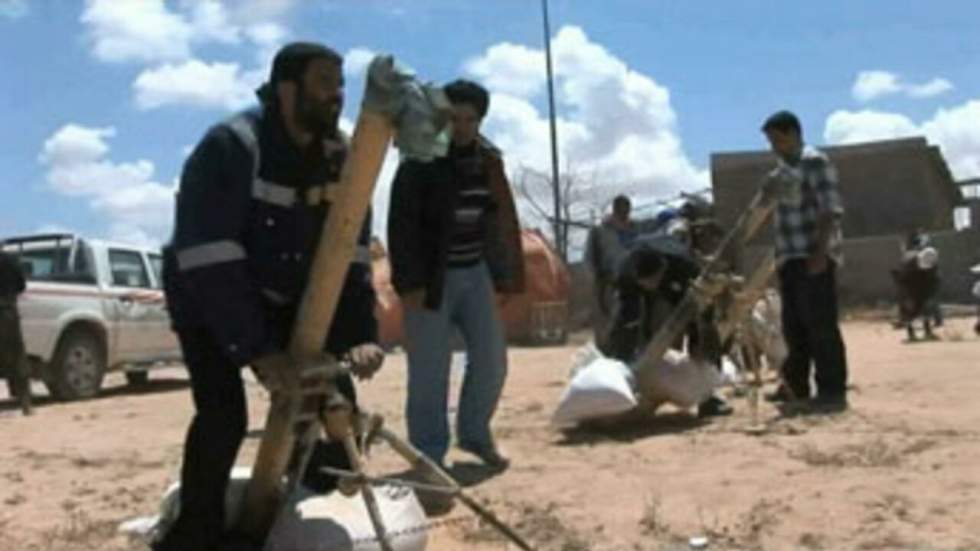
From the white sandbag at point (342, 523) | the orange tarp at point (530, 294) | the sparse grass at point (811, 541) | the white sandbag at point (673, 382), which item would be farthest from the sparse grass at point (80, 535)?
the orange tarp at point (530, 294)

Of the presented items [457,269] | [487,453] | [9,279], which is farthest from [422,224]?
[9,279]

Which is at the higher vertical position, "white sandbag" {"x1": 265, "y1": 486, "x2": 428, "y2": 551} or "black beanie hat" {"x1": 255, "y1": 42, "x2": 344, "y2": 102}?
"black beanie hat" {"x1": 255, "y1": 42, "x2": 344, "y2": 102}

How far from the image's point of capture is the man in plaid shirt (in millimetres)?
7840

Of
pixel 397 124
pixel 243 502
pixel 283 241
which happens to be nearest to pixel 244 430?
pixel 243 502

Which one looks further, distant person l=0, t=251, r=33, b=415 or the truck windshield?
the truck windshield

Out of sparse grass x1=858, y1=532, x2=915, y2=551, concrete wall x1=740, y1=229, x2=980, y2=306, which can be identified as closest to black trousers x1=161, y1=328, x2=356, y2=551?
sparse grass x1=858, y1=532, x2=915, y2=551

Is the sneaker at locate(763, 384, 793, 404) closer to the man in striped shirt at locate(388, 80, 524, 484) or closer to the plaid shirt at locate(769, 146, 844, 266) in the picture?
the plaid shirt at locate(769, 146, 844, 266)

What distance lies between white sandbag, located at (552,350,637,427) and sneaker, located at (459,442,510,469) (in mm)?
953

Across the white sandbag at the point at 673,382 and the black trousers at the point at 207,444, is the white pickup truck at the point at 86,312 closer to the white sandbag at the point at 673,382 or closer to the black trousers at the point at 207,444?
the white sandbag at the point at 673,382

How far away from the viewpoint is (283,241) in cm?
367

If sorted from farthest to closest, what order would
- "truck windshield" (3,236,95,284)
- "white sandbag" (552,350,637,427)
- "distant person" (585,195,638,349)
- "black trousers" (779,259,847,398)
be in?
1. "truck windshield" (3,236,95,284)
2. "distant person" (585,195,638,349)
3. "black trousers" (779,259,847,398)
4. "white sandbag" (552,350,637,427)

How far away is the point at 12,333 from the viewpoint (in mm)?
11750

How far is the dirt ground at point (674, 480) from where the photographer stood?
4750 millimetres

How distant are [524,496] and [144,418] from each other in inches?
225
